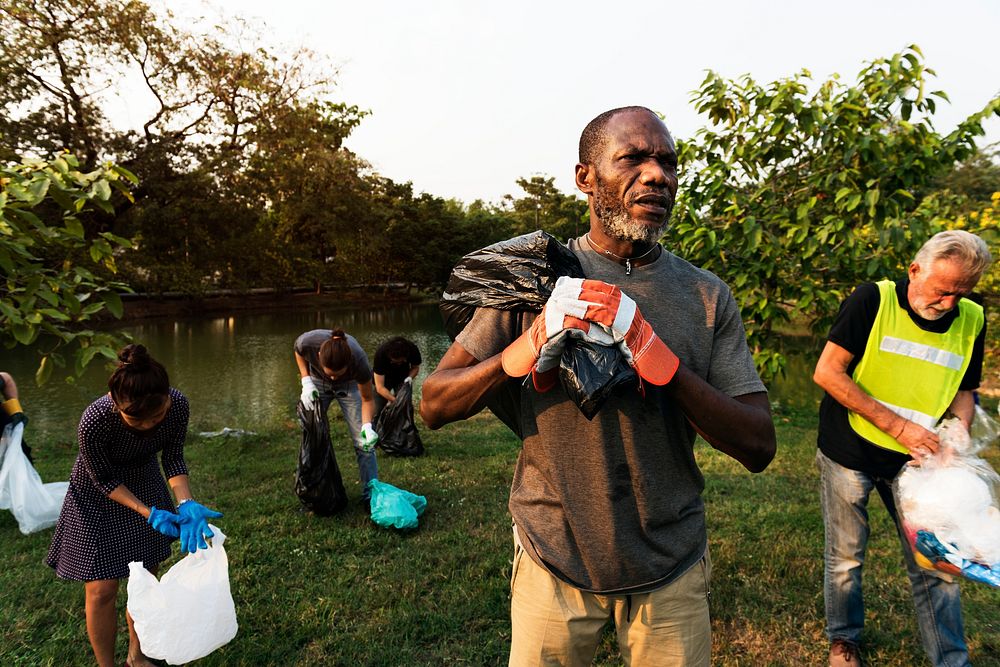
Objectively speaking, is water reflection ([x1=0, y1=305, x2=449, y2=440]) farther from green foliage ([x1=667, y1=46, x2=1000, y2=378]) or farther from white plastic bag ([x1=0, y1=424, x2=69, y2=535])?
green foliage ([x1=667, y1=46, x2=1000, y2=378])

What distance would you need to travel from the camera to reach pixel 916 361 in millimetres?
2393

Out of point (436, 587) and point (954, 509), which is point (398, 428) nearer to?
point (436, 587)

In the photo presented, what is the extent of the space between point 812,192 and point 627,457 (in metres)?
5.01

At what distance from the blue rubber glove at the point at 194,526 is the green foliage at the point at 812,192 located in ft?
13.7

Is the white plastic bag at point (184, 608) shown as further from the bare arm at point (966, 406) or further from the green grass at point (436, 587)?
the bare arm at point (966, 406)

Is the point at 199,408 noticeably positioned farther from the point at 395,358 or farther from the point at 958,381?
the point at 958,381

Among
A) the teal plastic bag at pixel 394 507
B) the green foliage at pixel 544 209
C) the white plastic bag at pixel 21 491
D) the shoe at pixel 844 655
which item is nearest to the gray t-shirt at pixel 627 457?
the shoe at pixel 844 655

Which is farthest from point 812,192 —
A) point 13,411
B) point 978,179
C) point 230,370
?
point 978,179

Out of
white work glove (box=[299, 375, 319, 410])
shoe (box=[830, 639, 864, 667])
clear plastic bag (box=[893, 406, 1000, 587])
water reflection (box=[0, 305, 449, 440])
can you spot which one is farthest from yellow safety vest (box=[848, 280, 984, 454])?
water reflection (box=[0, 305, 449, 440])

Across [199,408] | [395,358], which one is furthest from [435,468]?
[199,408]

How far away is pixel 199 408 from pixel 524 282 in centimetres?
1003

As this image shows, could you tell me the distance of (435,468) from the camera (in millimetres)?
5746

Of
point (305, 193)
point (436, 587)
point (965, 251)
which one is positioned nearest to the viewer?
point (965, 251)

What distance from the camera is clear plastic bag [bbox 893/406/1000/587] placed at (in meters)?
1.96
